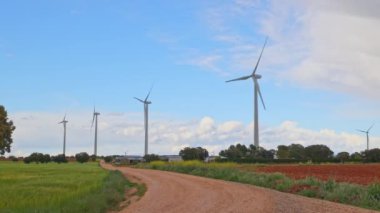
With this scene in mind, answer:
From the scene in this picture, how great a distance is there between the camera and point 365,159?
148 m

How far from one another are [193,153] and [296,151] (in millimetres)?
31899

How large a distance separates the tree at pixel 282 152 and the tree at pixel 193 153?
21.7m

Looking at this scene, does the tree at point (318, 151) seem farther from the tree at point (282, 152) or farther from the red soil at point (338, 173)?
the red soil at point (338, 173)

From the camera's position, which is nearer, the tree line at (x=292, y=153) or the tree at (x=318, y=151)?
the tree line at (x=292, y=153)

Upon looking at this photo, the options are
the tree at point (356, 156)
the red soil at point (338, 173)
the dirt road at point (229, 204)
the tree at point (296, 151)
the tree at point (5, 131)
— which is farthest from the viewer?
the tree at point (296, 151)

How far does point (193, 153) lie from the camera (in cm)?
17800

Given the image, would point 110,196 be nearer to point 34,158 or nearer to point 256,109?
point 256,109

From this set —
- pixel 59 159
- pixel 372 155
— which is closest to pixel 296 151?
pixel 372 155

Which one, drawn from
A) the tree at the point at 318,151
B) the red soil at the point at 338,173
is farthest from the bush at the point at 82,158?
the red soil at the point at 338,173

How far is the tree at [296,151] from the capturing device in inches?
7071

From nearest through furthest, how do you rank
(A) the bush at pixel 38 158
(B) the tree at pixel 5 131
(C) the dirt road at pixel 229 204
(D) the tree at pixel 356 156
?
(C) the dirt road at pixel 229 204 → (B) the tree at pixel 5 131 → (D) the tree at pixel 356 156 → (A) the bush at pixel 38 158

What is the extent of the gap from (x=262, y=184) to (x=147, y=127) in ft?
313

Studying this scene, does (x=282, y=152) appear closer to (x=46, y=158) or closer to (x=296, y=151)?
(x=296, y=151)

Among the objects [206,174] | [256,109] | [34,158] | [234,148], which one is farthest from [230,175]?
[34,158]
